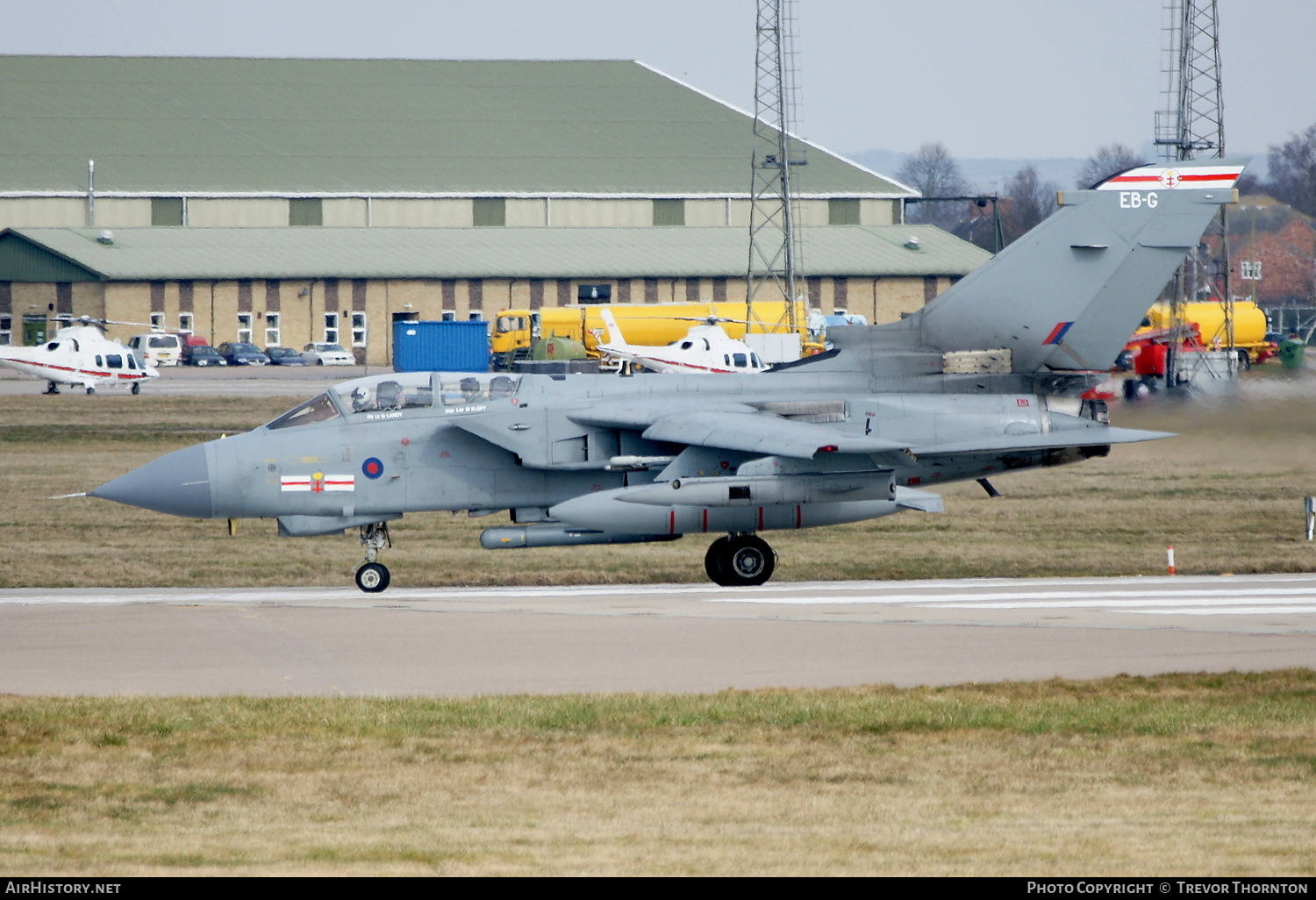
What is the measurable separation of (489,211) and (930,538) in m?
64.7

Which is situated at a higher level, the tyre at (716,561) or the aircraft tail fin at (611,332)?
the aircraft tail fin at (611,332)

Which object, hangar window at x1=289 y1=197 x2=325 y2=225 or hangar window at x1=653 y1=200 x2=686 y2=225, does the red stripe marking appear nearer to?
hangar window at x1=289 y1=197 x2=325 y2=225

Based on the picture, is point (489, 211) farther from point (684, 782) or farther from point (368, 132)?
point (684, 782)

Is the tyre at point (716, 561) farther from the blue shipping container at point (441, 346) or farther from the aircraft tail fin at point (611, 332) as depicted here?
the blue shipping container at point (441, 346)

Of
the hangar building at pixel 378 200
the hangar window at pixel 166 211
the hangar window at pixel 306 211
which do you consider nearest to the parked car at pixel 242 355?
the hangar building at pixel 378 200

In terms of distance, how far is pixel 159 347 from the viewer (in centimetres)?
7369

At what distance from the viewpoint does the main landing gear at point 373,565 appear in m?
18.6

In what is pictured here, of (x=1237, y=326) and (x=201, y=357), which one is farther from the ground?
(x=1237, y=326)

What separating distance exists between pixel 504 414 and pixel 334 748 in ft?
27.8

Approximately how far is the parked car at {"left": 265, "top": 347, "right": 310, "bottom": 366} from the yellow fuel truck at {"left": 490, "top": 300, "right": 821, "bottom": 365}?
13.5 m

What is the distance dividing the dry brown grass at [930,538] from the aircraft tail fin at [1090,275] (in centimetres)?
192

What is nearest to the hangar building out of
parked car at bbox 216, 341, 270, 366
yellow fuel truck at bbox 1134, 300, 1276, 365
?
parked car at bbox 216, 341, 270, 366

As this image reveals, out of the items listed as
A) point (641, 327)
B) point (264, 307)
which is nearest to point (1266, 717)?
point (641, 327)

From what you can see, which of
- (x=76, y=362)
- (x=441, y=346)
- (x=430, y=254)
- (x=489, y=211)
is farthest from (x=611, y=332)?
(x=489, y=211)
